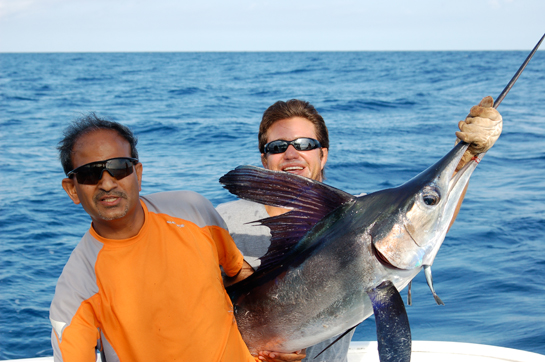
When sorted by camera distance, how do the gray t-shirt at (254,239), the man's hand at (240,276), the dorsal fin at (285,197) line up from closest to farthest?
the dorsal fin at (285,197) → the man's hand at (240,276) → the gray t-shirt at (254,239)

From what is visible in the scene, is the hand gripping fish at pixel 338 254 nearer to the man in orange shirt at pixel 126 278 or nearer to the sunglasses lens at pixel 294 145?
the man in orange shirt at pixel 126 278

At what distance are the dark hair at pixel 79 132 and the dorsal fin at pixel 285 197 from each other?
42 centimetres

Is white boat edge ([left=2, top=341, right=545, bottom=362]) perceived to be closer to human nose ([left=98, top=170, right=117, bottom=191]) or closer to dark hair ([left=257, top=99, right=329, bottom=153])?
dark hair ([left=257, top=99, right=329, bottom=153])

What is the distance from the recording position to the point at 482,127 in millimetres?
1617

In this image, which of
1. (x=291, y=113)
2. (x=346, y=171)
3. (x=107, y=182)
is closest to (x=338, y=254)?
(x=107, y=182)

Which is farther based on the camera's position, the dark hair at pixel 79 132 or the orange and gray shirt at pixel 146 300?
the dark hair at pixel 79 132

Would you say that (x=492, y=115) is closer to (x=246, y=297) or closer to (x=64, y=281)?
(x=246, y=297)

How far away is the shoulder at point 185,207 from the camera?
1891 millimetres

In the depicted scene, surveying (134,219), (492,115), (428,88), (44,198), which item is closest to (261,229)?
(134,219)

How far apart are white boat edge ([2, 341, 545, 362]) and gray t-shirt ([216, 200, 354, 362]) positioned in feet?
2.14

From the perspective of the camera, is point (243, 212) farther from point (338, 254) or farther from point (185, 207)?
point (338, 254)

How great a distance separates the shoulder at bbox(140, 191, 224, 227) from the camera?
6.20 ft

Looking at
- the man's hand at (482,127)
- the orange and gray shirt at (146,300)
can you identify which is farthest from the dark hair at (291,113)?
the man's hand at (482,127)

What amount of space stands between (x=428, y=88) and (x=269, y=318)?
23411 millimetres
